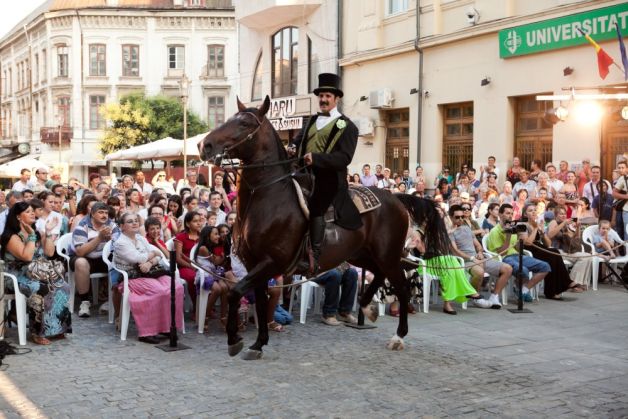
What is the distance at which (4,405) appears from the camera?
594 cm

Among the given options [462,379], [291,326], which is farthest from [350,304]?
[462,379]

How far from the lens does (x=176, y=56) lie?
181 feet

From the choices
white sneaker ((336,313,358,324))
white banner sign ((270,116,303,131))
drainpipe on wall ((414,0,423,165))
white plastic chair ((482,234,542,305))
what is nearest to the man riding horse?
white sneaker ((336,313,358,324))

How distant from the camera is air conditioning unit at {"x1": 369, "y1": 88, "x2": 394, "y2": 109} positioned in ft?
73.5

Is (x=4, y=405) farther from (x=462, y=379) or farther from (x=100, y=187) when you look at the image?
(x=100, y=187)

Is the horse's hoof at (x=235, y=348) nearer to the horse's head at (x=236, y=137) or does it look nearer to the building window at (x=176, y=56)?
the horse's head at (x=236, y=137)

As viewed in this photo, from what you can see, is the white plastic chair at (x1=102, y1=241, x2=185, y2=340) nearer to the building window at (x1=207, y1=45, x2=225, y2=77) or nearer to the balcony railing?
the building window at (x1=207, y1=45, x2=225, y2=77)

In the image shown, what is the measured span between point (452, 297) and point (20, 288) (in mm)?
5754

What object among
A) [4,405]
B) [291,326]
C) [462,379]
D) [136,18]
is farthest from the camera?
[136,18]

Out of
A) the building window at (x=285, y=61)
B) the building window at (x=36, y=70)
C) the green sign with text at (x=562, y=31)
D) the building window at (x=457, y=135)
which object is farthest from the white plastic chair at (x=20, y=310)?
the building window at (x=36, y=70)

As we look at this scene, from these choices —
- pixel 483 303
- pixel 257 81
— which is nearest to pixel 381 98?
pixel 257 81

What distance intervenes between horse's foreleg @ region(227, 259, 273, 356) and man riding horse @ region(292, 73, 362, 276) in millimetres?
586

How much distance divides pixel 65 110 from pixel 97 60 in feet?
15.1

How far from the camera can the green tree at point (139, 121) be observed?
1923 inches
